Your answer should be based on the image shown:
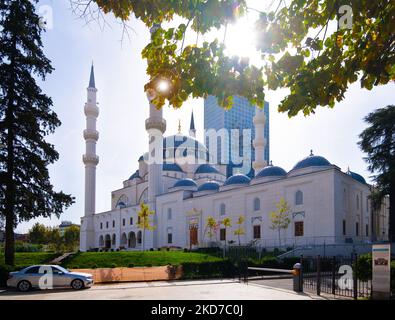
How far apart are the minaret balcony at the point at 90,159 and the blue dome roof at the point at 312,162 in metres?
30.5

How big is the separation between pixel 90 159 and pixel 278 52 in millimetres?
55698

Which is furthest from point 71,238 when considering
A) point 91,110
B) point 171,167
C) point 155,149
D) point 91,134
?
point 155,149

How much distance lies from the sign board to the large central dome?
59620mm

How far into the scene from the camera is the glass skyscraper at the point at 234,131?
367 ft

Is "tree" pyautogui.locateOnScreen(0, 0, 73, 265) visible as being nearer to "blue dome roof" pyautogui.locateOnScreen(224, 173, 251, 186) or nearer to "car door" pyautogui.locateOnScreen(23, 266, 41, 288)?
"car door" pyautogui.locateOnScreen(23, 266, 41, 288)

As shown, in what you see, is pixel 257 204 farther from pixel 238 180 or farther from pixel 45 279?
pixel 45 279

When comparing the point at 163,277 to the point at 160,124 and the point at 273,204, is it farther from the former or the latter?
the point at 160,124

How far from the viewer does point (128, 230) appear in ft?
217

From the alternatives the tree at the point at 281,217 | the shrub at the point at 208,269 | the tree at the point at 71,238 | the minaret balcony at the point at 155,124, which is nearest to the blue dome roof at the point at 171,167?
the minaret balcony at the point at 155,124

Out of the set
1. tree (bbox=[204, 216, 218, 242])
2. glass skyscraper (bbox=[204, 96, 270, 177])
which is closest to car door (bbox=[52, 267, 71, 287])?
tree (bbox=[204, 216, 218, 242])

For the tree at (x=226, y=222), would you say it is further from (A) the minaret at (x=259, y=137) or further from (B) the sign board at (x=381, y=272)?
(B) the sign board at (x=381, y=272)

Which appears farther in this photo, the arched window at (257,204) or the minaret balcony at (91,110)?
the minaret balcony at (91,110)

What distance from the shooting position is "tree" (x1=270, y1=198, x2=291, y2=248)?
130 ft

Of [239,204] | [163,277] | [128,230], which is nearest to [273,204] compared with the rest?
[239,204]
